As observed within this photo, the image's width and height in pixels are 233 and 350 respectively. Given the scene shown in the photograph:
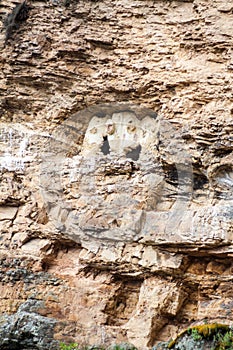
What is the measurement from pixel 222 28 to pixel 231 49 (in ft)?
1.56

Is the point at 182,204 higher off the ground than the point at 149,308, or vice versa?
the point at 182,204

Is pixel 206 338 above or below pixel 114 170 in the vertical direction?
below

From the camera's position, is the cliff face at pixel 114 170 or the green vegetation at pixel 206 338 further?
the cliff face at pixel 114 170

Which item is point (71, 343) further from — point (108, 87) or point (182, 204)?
point (108, 87)

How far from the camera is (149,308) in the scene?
34.6ft

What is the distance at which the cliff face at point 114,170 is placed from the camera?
418 inches

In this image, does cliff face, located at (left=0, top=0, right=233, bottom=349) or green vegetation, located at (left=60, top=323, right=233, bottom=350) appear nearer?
green vegetation, located at (left=60, top=323, right=233, bottom=350)

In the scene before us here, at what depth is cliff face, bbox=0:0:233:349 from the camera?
10625 millimetres

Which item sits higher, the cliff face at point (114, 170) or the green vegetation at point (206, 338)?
the cliff face at point (114, 170)

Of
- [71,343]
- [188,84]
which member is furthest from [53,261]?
[188,84]

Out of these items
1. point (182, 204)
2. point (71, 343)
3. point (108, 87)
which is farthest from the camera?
point (108, 87)

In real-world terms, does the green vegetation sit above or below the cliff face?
below

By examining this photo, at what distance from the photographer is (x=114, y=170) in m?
11.6

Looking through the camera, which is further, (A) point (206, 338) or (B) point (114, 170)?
(B) point (114, 170)
